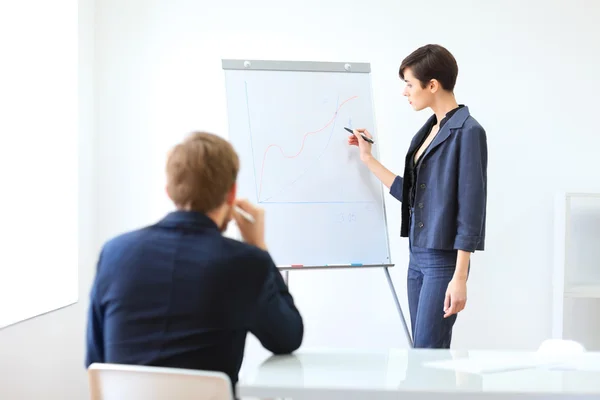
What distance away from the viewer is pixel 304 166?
2836mm

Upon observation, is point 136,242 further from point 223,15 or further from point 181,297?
point 223,15

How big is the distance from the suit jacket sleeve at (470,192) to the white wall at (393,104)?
1.22 meters

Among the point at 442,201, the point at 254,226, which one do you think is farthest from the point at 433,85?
the point at 254,226

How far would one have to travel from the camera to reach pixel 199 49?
349cm

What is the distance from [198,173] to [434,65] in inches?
47.9

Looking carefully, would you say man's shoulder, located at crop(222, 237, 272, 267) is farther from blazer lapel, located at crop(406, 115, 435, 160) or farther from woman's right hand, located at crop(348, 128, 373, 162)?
woman's right hand, located at crop(348, 128, 373, 162)

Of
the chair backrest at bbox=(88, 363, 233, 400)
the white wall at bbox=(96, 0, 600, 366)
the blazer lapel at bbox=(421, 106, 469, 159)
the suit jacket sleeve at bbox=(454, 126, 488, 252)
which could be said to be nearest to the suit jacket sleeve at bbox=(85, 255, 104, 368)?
the chair backrest at bbox=(88, 363, 233, 400)

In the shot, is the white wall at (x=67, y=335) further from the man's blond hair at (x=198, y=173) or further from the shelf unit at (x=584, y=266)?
the shelf unit at (x=584, y=266)

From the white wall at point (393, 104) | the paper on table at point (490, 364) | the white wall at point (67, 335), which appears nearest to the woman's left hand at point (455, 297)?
the paper on table at point (490, 364)

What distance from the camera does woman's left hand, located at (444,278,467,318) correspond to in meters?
2.17

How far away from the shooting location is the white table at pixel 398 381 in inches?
49.6

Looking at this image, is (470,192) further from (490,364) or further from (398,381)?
(398,381)

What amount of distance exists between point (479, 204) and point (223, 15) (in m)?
1.85

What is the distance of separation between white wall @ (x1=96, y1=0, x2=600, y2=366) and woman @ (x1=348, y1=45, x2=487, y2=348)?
3.57 feet
